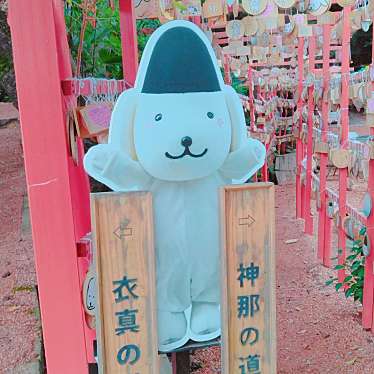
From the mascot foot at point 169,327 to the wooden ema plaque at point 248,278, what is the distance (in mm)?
184

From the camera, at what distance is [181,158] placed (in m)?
1.44

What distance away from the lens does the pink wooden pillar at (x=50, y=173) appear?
5.33 feet

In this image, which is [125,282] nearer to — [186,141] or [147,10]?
[186,141]

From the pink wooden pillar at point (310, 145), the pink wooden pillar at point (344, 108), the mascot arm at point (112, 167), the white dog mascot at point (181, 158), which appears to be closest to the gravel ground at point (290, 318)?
the pink wooden pillar at point (344, 108)

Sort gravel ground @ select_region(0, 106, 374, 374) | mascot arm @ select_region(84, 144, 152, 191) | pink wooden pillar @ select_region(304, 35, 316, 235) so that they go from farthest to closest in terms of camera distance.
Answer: pink wooden pillar @ select_region(304, 35, 316, 235), gravel ground @ select_region(0, 106, 374, 374), mascot arm @ select_region(84, 144, 152, 191)

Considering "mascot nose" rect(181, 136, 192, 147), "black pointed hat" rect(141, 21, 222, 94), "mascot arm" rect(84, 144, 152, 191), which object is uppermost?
"black pointed hat" rect(141, 21, 222, 94)

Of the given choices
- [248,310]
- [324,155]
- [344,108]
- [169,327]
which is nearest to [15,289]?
[169,327]

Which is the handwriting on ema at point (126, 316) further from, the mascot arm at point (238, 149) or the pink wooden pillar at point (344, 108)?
the pink wooden pillar at point (344, 108)

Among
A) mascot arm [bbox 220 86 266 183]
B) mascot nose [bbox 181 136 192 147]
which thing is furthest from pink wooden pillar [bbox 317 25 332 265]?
mascot nose [bbox 181 136 192 147]

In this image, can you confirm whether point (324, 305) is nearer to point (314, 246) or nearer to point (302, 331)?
point (302, 331)

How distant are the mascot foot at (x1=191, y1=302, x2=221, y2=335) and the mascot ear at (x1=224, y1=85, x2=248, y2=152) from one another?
529mm

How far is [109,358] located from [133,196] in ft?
1.57

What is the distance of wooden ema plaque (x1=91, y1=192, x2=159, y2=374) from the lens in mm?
1363

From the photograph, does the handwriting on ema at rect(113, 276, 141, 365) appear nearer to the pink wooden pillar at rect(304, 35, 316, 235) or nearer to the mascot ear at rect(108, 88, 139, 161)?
the mascot ear at rect(108, 88, 139, 161)
